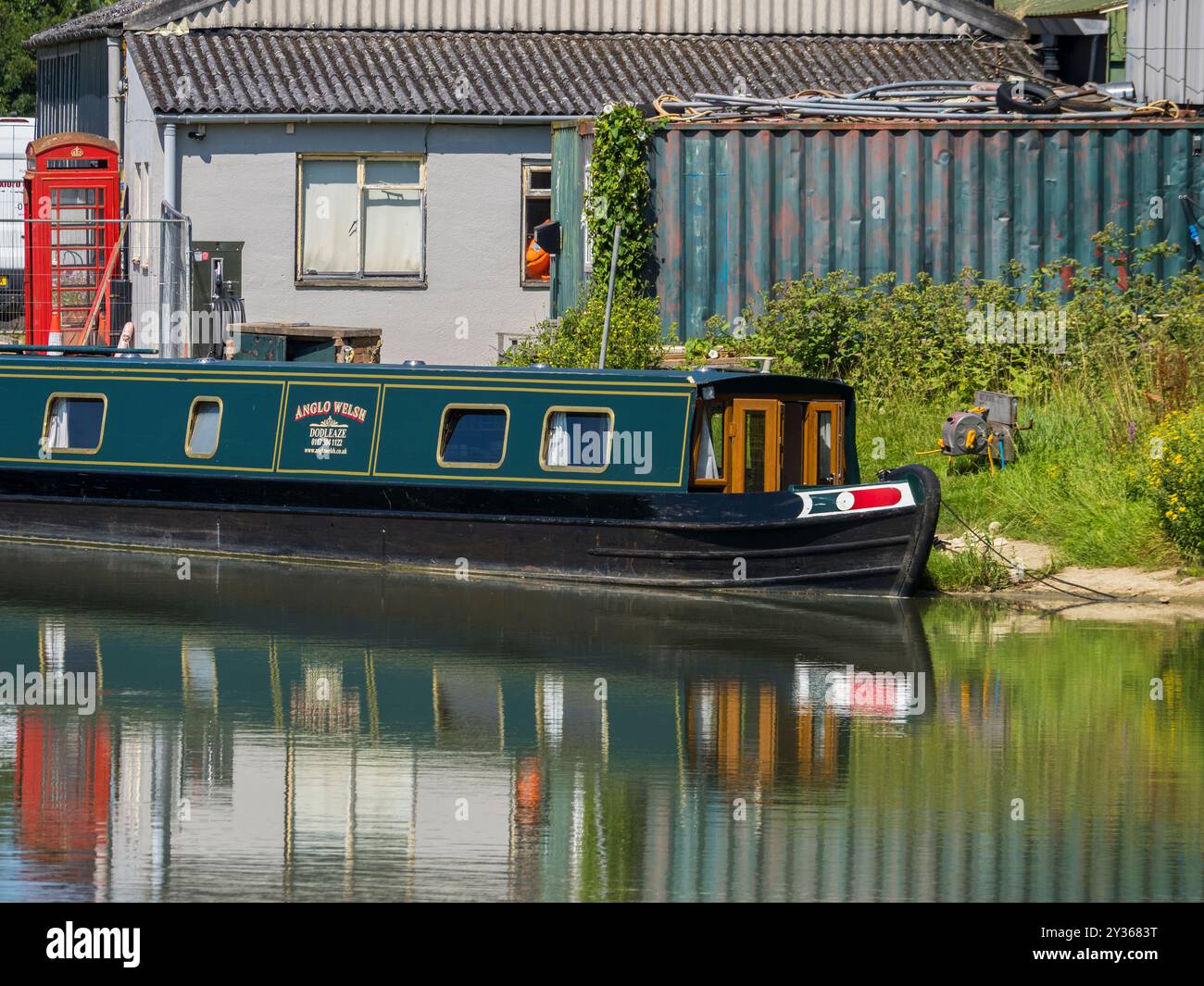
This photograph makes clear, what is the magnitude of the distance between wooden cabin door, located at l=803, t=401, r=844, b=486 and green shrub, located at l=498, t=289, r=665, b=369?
13.1ft

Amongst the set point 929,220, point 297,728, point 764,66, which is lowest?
point 297,728

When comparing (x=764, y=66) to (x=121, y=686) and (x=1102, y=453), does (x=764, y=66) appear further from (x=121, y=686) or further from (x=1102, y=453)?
(x=121, y=686)

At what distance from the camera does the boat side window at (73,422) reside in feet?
64.0

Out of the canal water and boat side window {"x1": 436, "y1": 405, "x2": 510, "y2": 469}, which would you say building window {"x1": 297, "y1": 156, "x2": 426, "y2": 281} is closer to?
boat side window {"x1": 436, "y1": 405, "x2": 510, "y2": 469}

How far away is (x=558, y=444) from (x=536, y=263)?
9496 mm

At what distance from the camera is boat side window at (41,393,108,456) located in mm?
19500

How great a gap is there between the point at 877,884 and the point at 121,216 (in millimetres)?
22060

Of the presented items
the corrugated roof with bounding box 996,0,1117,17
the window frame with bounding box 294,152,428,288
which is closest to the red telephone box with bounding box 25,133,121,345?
the window frame with bounding box 294,152,428,288

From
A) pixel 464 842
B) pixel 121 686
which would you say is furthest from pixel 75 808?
pixel 121 686

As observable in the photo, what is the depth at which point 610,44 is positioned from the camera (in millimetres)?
28125

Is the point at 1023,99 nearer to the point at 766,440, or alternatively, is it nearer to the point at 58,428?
the point at 766,440

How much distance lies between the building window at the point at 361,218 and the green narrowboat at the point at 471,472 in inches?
277

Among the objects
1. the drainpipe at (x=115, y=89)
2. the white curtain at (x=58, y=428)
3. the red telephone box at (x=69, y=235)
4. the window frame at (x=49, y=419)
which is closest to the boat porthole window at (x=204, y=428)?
the window frame at (x=49, y=419)

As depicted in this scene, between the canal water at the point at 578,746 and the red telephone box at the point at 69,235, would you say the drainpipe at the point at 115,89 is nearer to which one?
the red telephone box at the point at 69,235
